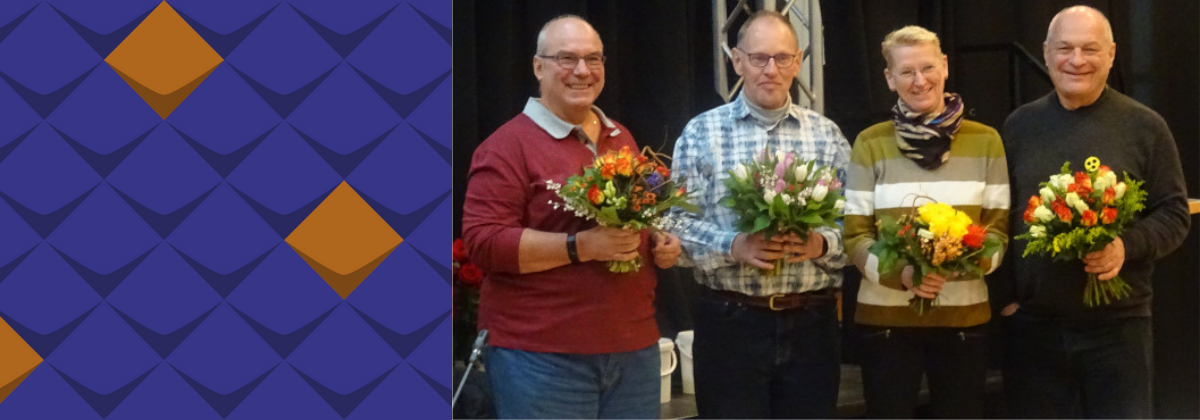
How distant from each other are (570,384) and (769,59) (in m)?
1.07

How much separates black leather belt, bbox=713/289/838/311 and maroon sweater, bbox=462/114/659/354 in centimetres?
40

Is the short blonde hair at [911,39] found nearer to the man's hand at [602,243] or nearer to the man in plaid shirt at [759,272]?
the man in plaid shirt at [759,272]

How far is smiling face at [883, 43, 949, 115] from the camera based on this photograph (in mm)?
2719

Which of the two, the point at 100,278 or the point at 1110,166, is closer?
the point at 100,278

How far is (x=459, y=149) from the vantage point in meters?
3.70

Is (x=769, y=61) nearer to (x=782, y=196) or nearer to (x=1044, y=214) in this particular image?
(x=782, y=196)

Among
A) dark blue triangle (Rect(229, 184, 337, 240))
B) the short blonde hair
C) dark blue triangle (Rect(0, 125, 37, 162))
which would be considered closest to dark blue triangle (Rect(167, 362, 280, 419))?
dark blue triangle (Rect(229, 184, 337, 240))

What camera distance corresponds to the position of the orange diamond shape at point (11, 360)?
6.26 feet

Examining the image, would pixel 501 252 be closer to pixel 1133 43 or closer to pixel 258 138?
pixel 258 138

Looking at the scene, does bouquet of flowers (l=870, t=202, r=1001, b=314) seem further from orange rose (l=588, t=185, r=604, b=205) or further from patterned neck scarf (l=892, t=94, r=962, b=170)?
orange rose (l=588, t=185, r=604, b=205)

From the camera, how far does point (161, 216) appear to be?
76.7 inches

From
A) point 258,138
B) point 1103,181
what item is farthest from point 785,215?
point 258,138

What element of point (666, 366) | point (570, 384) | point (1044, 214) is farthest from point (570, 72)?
point (666, 366)

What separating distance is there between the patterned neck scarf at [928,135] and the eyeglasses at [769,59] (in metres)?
0.36
